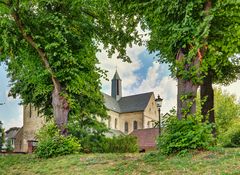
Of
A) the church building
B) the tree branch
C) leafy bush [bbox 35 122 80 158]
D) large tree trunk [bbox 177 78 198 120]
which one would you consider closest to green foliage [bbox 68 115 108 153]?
the tree branch

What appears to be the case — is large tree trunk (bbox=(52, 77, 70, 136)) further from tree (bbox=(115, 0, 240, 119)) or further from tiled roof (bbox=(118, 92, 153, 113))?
tiled roof (bbox=(118, 92, 153, 113))

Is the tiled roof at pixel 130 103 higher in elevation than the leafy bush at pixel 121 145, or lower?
higher

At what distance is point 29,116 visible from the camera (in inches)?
1545

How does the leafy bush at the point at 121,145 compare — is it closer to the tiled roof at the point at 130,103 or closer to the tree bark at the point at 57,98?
the tree bark at the point at 57,98

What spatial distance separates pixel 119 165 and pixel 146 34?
34.1 feet

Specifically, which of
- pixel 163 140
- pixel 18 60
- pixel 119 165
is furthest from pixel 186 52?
pixel 18 60

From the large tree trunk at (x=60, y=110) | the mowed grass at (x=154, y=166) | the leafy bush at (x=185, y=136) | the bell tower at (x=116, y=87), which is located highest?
the bell tower at (x=116, y=87)

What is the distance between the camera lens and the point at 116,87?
58.6 m

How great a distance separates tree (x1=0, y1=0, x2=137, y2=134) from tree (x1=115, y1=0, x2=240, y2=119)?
372 cm

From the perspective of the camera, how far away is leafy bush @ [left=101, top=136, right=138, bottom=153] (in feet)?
55.5

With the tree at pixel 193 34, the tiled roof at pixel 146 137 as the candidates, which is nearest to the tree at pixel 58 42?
the tree at pixel 193 34

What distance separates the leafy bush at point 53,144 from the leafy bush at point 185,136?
15.6 ft

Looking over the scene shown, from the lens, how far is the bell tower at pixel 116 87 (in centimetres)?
5820

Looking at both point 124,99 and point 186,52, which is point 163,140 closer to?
point 186,52
